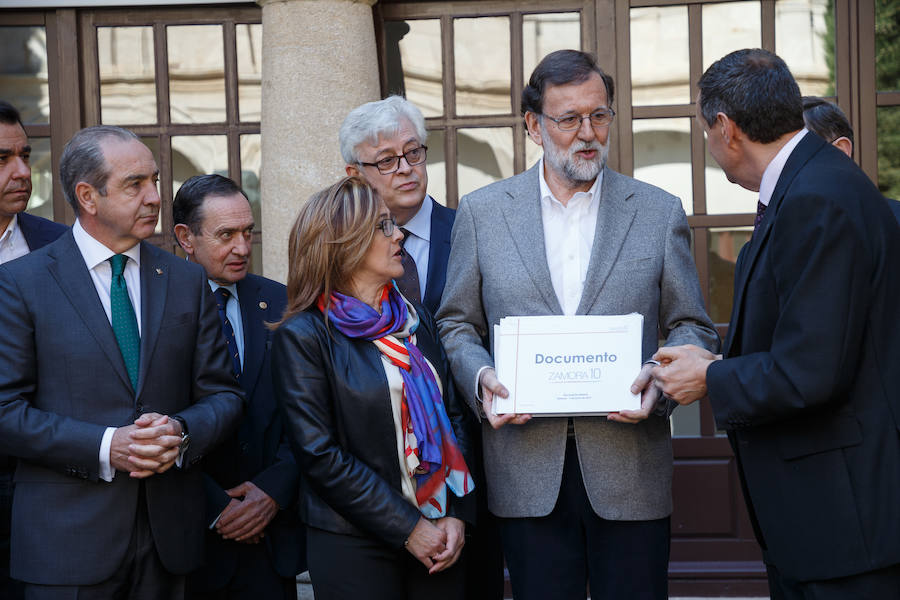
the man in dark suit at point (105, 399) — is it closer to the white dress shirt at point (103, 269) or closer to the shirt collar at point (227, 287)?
the white dress shirt at point (103, 269)

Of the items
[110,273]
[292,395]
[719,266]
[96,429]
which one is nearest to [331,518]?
[292,395]

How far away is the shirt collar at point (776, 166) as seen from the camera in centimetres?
275

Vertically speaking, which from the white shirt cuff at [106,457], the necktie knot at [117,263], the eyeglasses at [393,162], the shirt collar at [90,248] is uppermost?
the eyeglasses at [393,162]

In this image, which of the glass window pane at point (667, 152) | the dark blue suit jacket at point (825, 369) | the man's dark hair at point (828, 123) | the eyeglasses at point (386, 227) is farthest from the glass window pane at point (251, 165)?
the dark blue suit jacket at point (825, 369)

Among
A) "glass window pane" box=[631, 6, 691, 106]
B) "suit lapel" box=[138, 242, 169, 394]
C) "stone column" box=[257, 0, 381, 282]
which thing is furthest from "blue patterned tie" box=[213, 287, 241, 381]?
"glass window pane" box=[631, 6, 691, 106]

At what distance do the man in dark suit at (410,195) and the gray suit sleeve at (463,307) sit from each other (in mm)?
266

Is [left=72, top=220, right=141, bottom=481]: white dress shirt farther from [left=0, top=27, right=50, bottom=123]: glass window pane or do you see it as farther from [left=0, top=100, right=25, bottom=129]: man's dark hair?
[left=0, top=27, right=50, bottom=123]: glass window pane

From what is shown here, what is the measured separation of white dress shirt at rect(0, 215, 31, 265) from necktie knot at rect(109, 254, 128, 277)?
26.4 inches

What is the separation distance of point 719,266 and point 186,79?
3212mm

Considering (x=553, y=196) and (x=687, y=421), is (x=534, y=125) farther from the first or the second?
(x=687, y=421)

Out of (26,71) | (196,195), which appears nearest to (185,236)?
(196,195)

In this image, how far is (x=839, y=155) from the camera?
272 centimetres

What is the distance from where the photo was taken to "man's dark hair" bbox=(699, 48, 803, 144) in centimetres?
274

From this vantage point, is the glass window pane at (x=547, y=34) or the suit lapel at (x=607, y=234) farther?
the glass window pane at (x=547, y=34)
